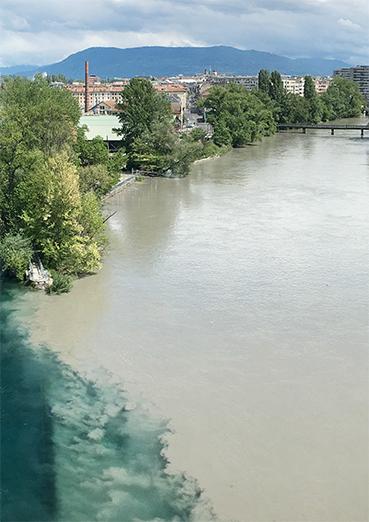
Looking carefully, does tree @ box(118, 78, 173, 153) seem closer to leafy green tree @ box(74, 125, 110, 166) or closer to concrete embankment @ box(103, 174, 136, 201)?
concrete embankment @ box(103, 174, 136, 201)

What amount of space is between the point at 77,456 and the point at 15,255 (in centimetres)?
486

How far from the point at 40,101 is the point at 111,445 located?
39.7ft

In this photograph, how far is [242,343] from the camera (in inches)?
343

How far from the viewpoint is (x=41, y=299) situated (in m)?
10.1

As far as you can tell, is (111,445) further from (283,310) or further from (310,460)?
(283,310)

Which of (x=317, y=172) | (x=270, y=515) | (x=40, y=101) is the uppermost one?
(x=40, y=101)

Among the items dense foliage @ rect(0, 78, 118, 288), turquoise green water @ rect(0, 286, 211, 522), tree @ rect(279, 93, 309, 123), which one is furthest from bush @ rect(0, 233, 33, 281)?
tree @ rect(279, 93, 309, 123)

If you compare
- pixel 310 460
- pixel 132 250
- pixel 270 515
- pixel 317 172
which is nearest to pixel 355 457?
pixel 310 460

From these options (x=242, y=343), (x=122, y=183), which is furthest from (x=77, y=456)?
(x=122, y=183)

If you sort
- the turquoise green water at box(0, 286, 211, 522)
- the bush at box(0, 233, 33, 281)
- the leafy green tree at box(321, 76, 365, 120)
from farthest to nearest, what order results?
the leafy green tree at box(321, 76, 365, 120) → the bush at box(0, 233, 33, 281) → the turquoise green water at box(0, 286, 211, 522)

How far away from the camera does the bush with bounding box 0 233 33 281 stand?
10.5 meters

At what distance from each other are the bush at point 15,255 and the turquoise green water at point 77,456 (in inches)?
108

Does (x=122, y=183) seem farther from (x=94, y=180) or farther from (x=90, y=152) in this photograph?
(x=94, y=180)

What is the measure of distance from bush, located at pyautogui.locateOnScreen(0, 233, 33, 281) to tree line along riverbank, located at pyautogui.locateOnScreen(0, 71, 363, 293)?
16mm
